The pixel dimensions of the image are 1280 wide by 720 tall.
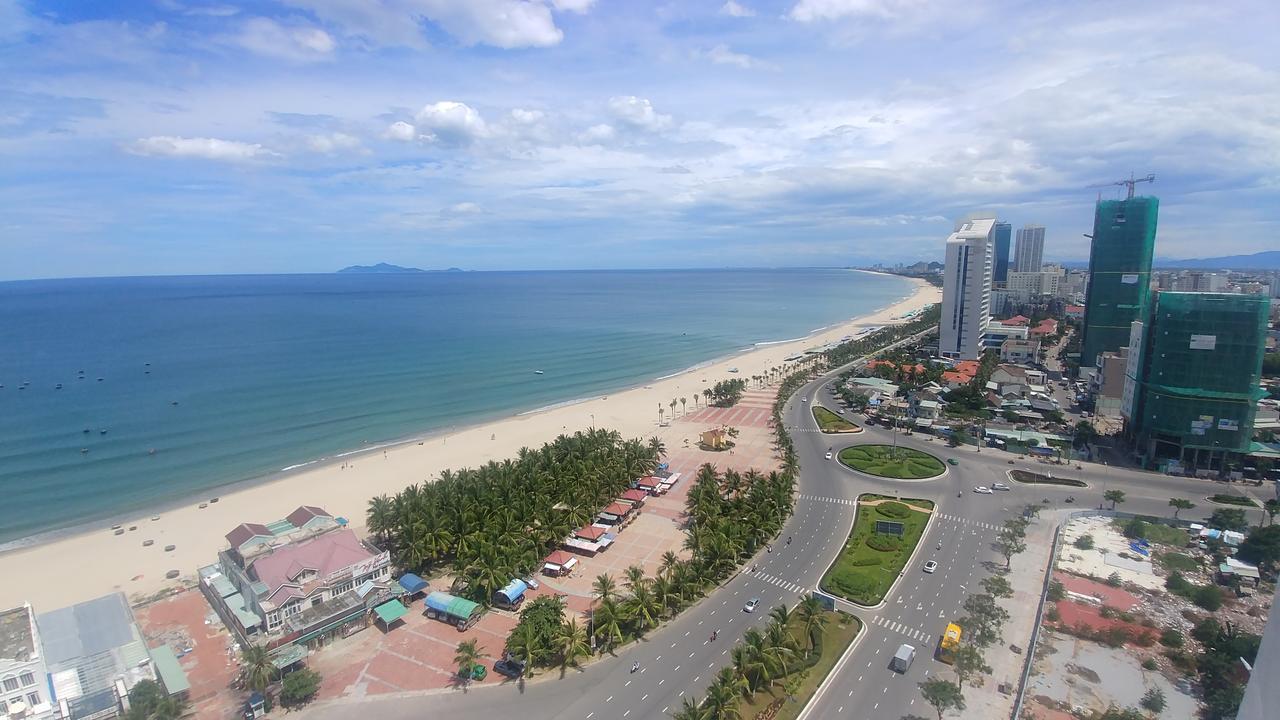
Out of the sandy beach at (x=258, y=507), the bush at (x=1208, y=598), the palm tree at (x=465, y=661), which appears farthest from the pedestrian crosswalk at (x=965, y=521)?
the palm tree at (x=465, y=661)

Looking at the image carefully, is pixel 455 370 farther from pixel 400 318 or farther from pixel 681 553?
pixel 400 318

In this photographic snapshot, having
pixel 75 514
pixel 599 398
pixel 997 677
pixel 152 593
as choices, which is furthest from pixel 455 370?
pixel 997 677

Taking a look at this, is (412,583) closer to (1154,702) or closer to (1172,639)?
(1154,702)

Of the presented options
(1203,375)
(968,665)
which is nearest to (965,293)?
(1203,375)

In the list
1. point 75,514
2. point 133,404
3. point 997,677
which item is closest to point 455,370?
point 133,404

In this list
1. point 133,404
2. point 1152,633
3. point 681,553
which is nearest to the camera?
point 1152,633

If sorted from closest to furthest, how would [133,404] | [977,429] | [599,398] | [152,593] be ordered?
[152,593] < [977,429] < [133,404] < [599,398]

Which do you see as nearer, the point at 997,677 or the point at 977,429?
the point at 997,677
